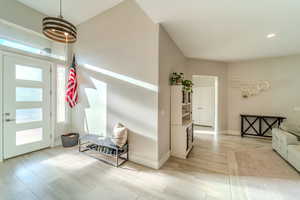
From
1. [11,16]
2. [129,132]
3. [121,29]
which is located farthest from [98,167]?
[11,16]

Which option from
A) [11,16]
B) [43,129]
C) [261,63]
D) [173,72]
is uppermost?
[11,16]

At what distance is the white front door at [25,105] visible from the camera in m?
2.94

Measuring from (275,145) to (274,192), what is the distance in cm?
210

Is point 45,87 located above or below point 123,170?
above

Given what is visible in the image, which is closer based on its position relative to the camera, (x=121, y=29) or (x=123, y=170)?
(x=123, y=170)

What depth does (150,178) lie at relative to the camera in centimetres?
239

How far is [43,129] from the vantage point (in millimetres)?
3543

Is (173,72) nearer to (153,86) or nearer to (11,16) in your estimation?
(153,86)

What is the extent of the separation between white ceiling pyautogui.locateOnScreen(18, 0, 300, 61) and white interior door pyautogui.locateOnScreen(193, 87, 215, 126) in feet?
9.63

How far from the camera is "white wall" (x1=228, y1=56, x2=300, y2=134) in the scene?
4.52m

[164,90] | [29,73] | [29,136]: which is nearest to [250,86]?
[164,90]

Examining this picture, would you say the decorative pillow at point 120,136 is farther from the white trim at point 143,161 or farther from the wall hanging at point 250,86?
→ the wall hanging at point 250,86

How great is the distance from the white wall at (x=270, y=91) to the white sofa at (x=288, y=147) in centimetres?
171

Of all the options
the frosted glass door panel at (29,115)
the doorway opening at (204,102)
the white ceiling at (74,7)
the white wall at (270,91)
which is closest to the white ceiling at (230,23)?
the white wall at (270,91)
